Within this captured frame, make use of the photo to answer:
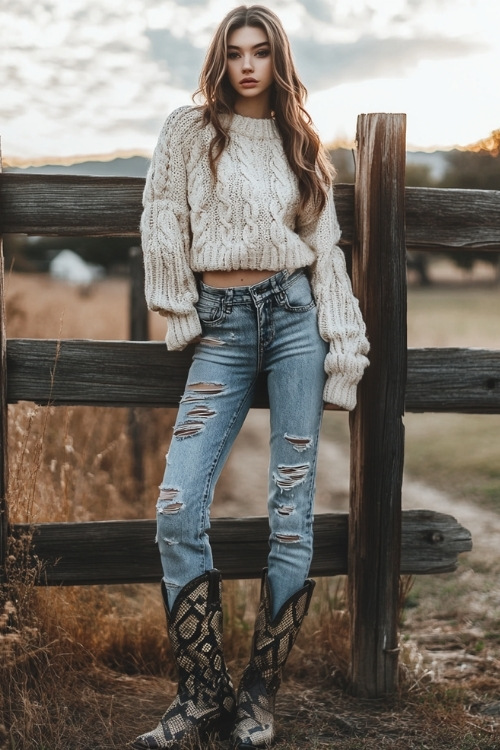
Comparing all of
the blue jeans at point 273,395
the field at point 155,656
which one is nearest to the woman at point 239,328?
the blue jeans at point 273,395

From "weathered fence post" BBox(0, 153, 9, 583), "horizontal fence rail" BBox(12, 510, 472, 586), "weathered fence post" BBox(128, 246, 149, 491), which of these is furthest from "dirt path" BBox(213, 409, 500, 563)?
"weathered fence post" BBox(0, 153, 9, 583)

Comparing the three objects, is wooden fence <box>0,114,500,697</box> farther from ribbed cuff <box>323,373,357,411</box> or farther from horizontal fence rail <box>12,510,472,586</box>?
ribbed cuff <box>323,373,357,411</box>

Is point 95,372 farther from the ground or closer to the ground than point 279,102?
closer to the ground

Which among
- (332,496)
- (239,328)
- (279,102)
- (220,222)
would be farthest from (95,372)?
(332,496)

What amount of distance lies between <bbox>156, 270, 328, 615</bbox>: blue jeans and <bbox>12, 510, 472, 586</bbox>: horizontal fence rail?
0.48m

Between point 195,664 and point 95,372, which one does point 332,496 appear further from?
point 195,664

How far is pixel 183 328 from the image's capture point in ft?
9.29

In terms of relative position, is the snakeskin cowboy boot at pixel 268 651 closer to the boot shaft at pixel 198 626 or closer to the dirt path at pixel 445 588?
the boot shaft at pixel 198 626

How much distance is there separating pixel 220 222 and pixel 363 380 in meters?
0.90

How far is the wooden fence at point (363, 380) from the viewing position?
3.17m

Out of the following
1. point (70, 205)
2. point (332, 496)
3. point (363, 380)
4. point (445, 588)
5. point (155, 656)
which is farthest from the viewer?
point (332, 496)

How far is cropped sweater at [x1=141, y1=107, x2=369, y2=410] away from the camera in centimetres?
278

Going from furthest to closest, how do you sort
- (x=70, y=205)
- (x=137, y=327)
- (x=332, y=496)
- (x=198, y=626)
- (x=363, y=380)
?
(x=332, y=496) → (x=137, y=327) → (x=363, y=380) → (x=70, y=205) → (x=198, y=626)

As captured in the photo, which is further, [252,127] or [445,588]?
[445,588]
